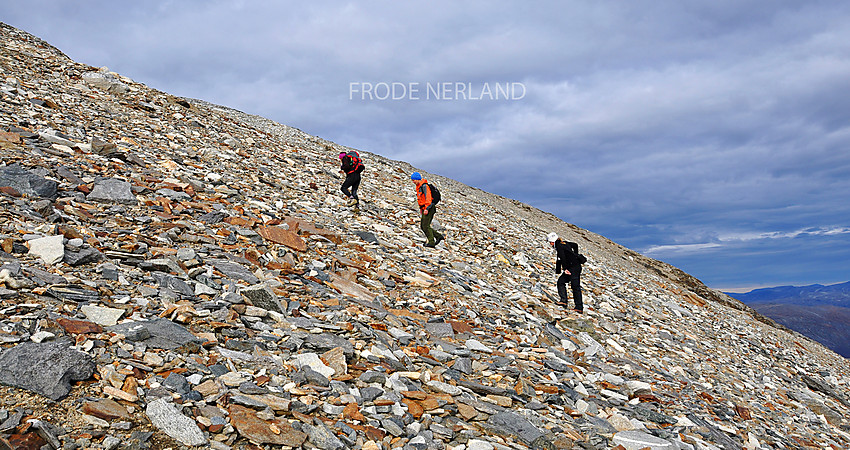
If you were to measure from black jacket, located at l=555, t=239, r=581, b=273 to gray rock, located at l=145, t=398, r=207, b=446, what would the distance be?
1134 cm

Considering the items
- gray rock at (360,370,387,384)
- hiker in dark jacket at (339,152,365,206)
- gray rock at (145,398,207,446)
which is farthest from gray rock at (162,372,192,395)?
hiker in dark jacket at (339,152,365,206)

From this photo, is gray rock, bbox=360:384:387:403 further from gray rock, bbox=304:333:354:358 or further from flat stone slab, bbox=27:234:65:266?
flat stone slab, bbox=27:234:65:266

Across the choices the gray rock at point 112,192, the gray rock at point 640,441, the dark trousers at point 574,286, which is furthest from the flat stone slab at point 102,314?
the dark trousers at point 574,286

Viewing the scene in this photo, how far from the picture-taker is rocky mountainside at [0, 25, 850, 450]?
16.5ft

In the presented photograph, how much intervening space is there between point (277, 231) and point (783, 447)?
37.7 feet

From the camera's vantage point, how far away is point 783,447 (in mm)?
9438

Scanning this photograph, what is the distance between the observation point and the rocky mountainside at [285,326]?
5.02 metres

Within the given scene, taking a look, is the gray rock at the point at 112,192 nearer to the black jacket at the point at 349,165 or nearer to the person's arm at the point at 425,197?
the black jacket at the point at 349,165

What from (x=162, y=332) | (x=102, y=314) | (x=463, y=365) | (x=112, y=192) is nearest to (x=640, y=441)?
(x=463, y=365)

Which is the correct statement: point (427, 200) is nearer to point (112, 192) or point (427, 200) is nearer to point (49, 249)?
point (112, 192)

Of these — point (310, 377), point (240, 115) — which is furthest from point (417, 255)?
point (240, 115)

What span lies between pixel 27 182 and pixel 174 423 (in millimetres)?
7496

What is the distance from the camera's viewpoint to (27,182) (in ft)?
30.2

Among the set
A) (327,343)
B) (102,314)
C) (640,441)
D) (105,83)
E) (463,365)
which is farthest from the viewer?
(105,83)
